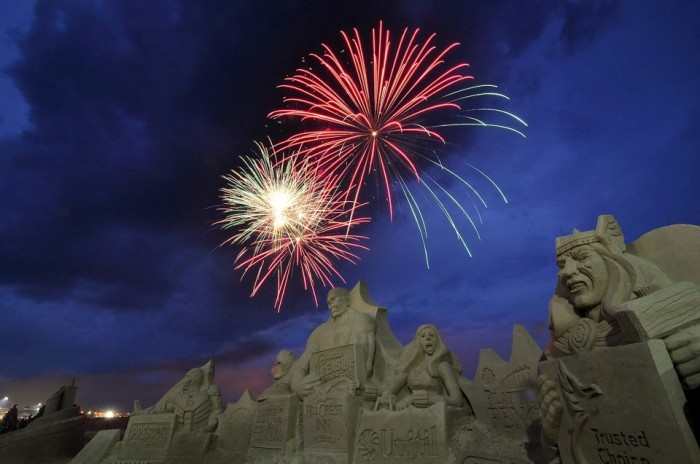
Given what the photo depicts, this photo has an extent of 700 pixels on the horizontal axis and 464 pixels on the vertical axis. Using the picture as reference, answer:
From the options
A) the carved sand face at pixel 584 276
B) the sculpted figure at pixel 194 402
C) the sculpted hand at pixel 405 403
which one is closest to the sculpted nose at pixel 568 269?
the carved sand face at pixel 584 276

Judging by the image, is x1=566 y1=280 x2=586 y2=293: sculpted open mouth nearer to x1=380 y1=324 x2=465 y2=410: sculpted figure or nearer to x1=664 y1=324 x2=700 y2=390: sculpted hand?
x1=664 y1=324 x2=700 y2=390: sculpted hand

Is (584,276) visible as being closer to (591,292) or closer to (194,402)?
(591,292)

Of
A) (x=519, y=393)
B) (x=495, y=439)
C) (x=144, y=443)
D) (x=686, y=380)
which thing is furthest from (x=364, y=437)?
(x=144, y=443)

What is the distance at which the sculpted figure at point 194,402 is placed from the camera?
10.1 metres

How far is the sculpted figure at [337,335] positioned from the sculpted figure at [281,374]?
30.2 inches

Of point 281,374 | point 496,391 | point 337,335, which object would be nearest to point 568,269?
point 496,391

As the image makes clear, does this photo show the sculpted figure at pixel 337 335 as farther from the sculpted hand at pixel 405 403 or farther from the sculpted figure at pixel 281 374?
the sculpted hand at pixel 405 403

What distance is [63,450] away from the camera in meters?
13.6

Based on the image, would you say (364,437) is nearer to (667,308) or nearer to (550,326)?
(550,326)

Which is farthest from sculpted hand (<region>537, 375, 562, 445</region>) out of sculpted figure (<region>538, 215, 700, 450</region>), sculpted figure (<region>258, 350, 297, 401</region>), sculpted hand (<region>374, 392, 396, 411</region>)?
sculpted figure (<region>258, 350, 297, 401</region>)

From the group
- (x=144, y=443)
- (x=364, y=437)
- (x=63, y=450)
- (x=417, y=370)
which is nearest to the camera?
(x=364, y=437)

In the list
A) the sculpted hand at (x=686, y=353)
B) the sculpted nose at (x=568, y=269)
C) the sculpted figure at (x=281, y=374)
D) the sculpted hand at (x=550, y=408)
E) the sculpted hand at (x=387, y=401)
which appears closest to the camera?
the sculpted hand at (x=686, y=353)

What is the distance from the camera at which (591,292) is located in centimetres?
392

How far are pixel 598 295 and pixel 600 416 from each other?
1271 millimetres
